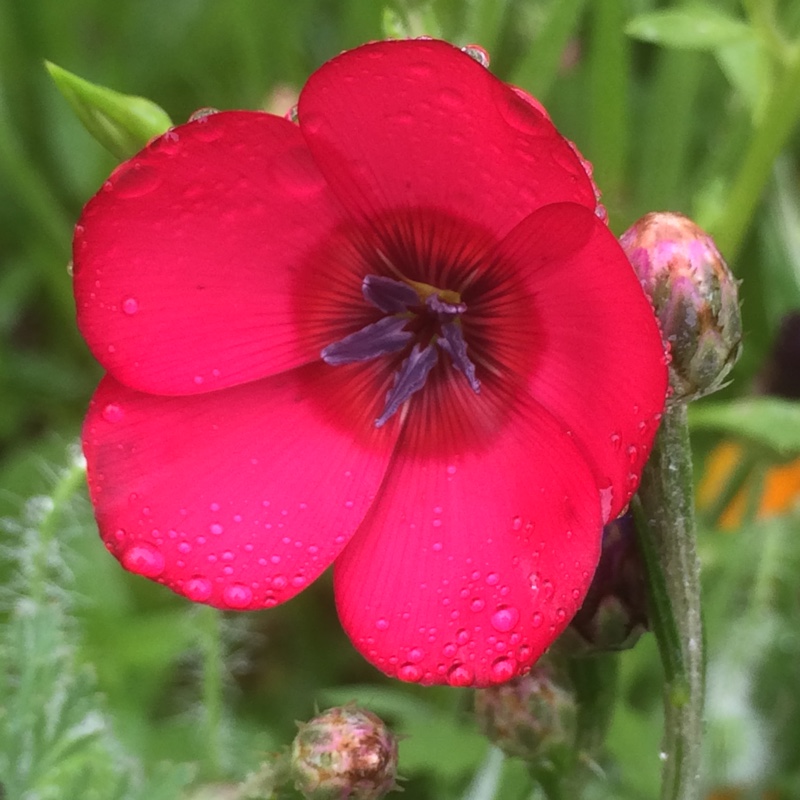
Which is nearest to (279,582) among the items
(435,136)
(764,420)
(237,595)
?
(237,595)

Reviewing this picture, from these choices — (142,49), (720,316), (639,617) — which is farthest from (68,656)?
(142,49)

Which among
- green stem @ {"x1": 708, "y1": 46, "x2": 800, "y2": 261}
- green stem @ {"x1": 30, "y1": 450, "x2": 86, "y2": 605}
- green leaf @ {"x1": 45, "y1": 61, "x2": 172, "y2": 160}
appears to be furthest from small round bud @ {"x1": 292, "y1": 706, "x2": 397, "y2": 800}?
green stem @ {"x1": 708, "y1": 46, "x2": 800, "y2": 261}

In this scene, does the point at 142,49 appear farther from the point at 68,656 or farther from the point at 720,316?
the point at 720,316

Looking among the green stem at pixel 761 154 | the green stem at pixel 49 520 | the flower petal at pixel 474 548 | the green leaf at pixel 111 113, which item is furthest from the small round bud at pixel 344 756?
the green stem at pixel 761 154

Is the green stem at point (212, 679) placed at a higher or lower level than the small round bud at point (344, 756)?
lower

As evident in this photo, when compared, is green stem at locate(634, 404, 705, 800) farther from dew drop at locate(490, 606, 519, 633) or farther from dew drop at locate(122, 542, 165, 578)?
dew drop at locate(122, 542, 165, 578)

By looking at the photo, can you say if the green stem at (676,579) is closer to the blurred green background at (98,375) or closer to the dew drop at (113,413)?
the blurred green background at (98,375)
